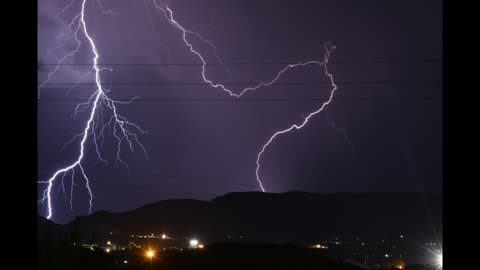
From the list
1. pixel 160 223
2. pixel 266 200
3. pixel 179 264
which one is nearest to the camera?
pixel 179 264

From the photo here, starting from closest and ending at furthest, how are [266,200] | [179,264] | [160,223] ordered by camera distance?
1. [179,264]
2. [160,223]
3. [266,200]
